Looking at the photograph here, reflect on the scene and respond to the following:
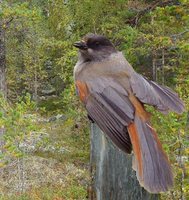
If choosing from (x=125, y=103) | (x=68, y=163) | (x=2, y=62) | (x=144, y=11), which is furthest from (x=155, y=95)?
(x=144, y=11)

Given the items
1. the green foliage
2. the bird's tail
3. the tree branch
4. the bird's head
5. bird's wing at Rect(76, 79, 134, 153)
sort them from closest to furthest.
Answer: the bird's tail, bird's wing at Rect(76, 79, 134, 153), the bird's head, the green foliage, the tree branch

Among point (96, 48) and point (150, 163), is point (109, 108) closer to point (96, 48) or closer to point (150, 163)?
point (150, 163)

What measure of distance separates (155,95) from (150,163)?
0.95 metres

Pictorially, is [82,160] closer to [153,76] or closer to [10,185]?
[10,185]

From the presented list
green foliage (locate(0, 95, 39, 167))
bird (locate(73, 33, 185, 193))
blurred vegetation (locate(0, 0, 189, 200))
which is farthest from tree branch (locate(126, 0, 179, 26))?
bird (locate(73, 33, 185, 193))

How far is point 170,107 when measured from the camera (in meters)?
2.86

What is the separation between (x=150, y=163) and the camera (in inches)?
Result: 78.4

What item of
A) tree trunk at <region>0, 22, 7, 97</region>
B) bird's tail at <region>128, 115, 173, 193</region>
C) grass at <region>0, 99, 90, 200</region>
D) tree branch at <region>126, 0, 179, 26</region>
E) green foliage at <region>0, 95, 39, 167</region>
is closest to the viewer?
bird's tail at <region>128, 115, 173, 193</region>

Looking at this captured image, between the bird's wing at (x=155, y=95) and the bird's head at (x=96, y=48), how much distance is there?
599mm

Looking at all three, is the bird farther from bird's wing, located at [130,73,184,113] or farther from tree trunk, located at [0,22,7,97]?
tree trunk, located at [0,22,7,97]

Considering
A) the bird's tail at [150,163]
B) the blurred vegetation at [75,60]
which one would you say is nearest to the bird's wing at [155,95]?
the bird's tail at [150,163]

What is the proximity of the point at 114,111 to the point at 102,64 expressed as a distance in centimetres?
90

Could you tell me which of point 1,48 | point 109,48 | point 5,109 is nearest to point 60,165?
point 1,48

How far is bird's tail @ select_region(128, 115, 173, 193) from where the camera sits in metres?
1.89
